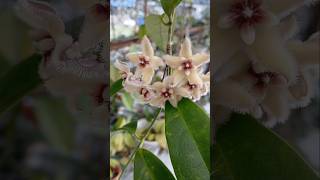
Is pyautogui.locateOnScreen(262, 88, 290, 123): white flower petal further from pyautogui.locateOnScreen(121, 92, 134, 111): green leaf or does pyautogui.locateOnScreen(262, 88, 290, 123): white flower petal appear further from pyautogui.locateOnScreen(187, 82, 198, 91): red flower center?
pyautogui.locateOnScreen(121, 92, 134, 111): green leaf

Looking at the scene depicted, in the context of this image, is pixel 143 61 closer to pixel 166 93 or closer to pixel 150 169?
pixel 166 93

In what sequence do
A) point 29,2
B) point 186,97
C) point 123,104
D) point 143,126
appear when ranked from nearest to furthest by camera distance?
point 29,2 < point 186,97 < point 143,126 < point 123,104

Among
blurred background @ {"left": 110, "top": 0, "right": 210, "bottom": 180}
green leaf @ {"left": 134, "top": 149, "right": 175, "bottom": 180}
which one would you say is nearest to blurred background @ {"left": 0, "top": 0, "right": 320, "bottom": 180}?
green leaf @ {"left": 134, "top": 149, "right": 175, "bottom": 180}

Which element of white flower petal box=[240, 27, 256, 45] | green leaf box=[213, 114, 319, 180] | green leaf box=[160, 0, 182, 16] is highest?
green leaf box=[160, 0, 182, 16]

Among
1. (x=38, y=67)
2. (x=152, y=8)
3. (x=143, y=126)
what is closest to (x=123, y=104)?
(x=143, y=126)

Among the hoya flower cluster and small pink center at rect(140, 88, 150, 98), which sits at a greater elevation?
the hoya flower cluster

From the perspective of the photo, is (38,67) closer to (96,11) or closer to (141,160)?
(96,11)
